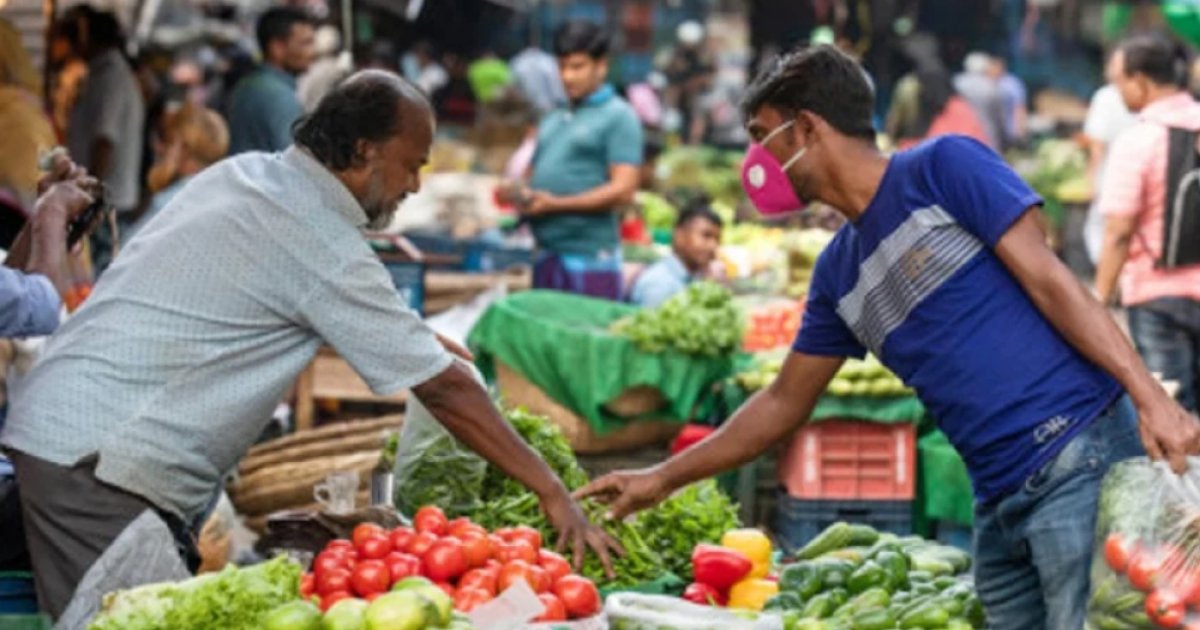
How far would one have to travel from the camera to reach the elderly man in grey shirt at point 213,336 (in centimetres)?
519

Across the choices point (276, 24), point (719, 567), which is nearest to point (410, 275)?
point (276, 24)

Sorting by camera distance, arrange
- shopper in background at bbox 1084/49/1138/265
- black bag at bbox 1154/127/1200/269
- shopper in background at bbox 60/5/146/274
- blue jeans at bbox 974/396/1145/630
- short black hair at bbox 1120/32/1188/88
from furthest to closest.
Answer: shopper in background at bbox 1084/49/1138/265
shopper in background at bbox 60/5/146/274
short black hair at bbox 1120/32/1188/88
black bag at bbox 1154/127/1200/269
blue jeans at bbox 974/396/1145/630

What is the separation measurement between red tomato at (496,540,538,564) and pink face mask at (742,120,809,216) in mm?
1114

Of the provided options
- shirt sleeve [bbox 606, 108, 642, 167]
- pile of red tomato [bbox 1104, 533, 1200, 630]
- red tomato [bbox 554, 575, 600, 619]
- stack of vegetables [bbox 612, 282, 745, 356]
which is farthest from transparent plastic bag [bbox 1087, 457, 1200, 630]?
shirt sleeve [bbox 606, 108, 642, 167]

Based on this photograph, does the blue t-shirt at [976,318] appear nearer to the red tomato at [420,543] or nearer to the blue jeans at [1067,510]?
the blue jeans at [1067,510]

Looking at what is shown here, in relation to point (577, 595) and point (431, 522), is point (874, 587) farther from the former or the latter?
point (431, 522)

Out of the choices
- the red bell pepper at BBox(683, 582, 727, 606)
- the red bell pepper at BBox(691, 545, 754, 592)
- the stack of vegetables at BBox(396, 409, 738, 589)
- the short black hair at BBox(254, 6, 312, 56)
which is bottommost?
the red bell pepper at BBox(683, 582, 727, 606)

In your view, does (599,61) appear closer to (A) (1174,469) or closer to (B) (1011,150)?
(A) (1174,469)

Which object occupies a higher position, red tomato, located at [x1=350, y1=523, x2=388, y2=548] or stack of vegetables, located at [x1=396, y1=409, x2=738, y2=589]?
red tomato, located at [x1=350, y1=523, x2=388, y2=548]

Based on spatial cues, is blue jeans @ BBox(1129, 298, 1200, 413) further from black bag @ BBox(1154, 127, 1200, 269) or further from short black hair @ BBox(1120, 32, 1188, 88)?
short black hair @ BBox(1120, 32, 1188, 88)

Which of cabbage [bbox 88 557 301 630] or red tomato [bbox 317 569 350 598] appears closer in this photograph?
cabbage [bbox 88 557 301 630]

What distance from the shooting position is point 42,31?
13594mm

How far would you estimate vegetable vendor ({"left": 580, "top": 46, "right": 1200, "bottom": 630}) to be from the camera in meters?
4.69

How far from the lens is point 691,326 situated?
917cm
